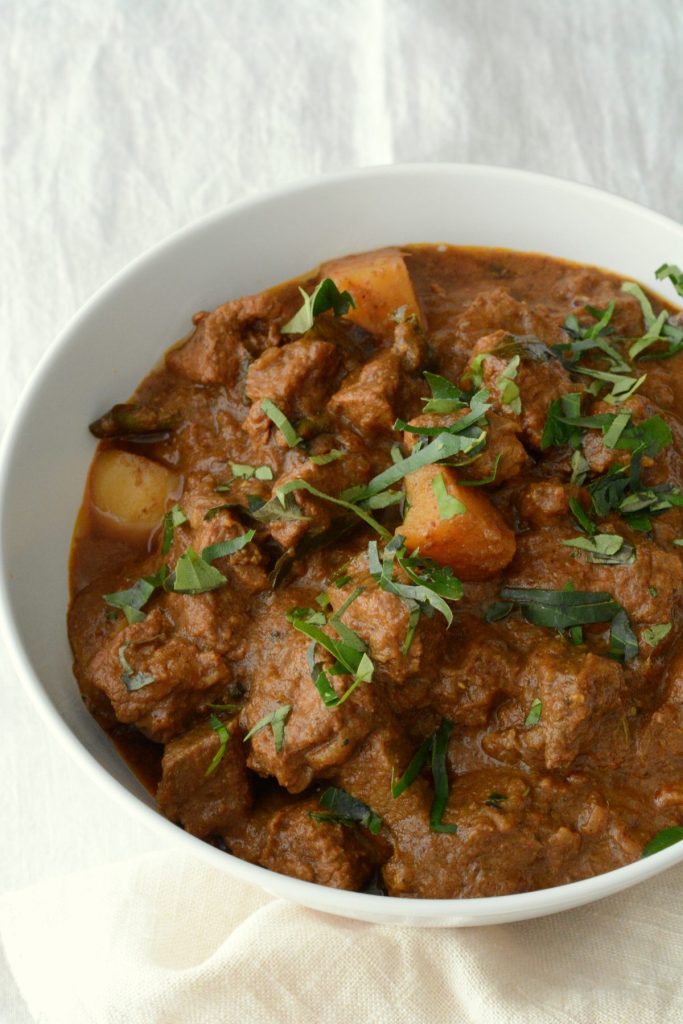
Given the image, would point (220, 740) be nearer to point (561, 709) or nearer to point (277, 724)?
point (277, 724)

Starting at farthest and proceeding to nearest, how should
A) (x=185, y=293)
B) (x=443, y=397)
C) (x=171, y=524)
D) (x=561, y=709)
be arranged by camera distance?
(x=185, y=293) < (x=171, y=524) < (x=443, y=397) < (x=561, y=709)

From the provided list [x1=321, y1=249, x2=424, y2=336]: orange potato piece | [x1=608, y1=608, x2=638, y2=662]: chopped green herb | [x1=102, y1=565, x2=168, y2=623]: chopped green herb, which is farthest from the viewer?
[x1=321, y1=249, x2=424, y2=336]: orange potato piece

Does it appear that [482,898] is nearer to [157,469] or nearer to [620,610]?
[620,610]

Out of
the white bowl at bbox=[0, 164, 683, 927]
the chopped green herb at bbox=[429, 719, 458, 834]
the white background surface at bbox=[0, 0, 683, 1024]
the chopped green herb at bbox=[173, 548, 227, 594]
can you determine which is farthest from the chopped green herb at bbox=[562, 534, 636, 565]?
the white background surface at bbox=[0, 0, 683, 1024]

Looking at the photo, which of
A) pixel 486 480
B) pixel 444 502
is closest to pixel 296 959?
pixel 444 502

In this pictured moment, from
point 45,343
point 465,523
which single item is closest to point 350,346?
point 465,523

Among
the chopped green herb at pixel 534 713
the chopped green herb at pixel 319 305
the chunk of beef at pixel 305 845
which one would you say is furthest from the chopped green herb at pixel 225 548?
the chopped green herb at pixel 534 713

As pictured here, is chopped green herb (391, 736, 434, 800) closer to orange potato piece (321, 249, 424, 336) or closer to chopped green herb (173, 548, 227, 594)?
chopped green herb (173, 548, 227, 594)
